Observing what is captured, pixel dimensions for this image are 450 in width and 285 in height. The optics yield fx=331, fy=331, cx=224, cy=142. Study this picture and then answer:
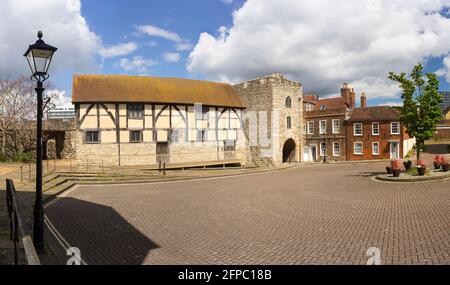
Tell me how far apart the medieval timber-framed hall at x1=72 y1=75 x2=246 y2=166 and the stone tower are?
1348 millimetres

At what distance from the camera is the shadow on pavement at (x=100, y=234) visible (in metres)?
7.33

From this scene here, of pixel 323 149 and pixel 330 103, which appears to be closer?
pixel 323 149

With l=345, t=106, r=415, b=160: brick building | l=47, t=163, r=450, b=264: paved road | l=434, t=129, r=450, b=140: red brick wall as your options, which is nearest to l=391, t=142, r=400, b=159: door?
l=345, t=106, r=415, b=160: brick building

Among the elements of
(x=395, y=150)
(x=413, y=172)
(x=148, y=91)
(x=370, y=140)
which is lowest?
(x=413, y=172)

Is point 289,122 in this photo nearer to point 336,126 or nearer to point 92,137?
point 336,126

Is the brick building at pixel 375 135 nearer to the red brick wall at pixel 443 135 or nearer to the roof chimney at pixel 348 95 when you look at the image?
the roof chimney at pixel 348 95

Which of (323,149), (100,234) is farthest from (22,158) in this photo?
(323,149)

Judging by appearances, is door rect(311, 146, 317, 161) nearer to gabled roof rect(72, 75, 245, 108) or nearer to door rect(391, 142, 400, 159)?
door rect(391, 142, 400, 159)

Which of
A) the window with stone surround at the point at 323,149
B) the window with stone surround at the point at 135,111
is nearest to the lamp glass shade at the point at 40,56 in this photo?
the window with stone surround at the point at 135,111

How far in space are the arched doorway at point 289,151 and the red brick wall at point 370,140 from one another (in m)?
7.50

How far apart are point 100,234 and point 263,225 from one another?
184 inches

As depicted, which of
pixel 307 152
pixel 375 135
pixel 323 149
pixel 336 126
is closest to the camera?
pixel 375 135

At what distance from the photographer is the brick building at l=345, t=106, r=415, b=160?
36.9m

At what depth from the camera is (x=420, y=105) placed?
19.5 m
